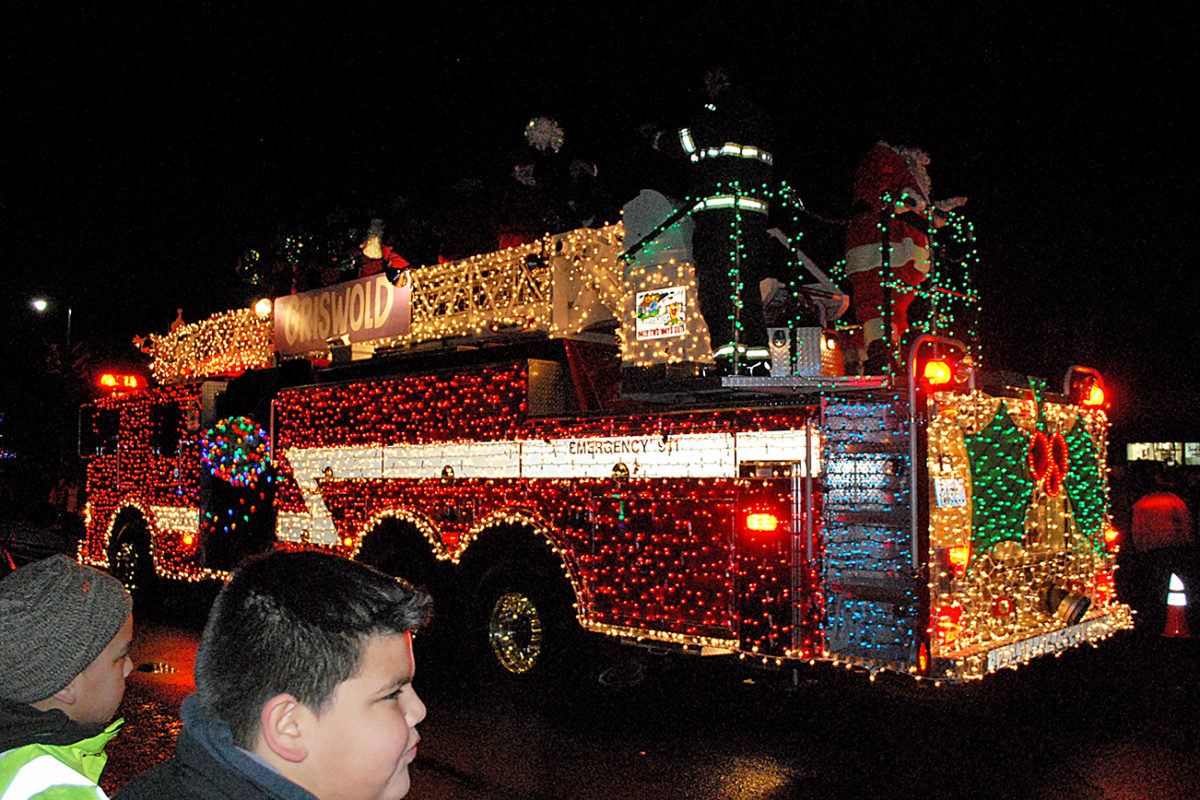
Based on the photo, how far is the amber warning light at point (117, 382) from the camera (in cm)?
1231

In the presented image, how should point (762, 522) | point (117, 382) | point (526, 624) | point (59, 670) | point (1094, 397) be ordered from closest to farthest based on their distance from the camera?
point (59, 670), point (762, 522), point (1094, 397), point (526, 624), point (117, 382)

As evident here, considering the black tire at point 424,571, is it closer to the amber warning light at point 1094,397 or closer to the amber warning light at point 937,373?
the amber warning light at point 937,373

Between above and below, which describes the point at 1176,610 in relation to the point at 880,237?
below

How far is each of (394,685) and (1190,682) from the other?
28.9 ft

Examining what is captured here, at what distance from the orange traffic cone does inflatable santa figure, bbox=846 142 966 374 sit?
13.6 ft


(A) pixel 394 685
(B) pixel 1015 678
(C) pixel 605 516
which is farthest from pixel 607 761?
(A) pixel 394 685

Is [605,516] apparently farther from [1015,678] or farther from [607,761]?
[1015,678]

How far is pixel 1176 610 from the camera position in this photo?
9750 mm

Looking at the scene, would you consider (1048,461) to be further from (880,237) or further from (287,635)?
(287,635)

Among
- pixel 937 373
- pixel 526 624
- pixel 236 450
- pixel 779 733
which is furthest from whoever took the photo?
pixel 236 450

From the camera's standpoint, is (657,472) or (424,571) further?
(424,571)

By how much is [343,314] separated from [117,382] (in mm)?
3986

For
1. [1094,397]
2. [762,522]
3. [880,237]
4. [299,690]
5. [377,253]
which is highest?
[377,253]

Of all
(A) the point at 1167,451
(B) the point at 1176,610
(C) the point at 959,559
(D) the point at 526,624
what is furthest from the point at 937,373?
(A) the point at 1167,451
